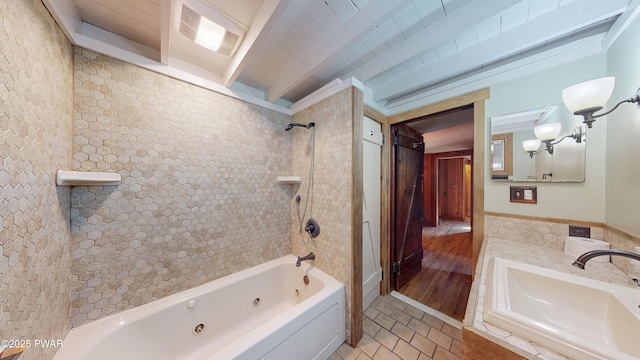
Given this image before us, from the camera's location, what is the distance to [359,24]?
1050 mm

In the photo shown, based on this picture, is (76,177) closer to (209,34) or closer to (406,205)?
(209,34)

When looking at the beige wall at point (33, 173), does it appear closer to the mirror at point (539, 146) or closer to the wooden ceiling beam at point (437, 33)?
the wooden ceiling beam at point (437, 33)

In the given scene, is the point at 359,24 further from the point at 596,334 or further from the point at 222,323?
the point at 222,323

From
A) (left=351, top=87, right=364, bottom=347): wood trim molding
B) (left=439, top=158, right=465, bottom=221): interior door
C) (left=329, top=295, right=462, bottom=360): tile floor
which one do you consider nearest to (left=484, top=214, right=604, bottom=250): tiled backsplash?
(left=329, top=295, right=462, bottom=360): tile floor

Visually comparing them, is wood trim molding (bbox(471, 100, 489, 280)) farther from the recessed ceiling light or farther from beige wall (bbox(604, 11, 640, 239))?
the recessed ceiling light

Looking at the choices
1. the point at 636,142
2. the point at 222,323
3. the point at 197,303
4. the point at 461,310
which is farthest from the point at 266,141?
the point at 461,310

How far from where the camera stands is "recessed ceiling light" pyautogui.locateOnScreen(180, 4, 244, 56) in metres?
1.06

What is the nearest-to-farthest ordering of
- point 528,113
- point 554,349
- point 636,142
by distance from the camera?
point 554,349, point 636,142, point 528,113


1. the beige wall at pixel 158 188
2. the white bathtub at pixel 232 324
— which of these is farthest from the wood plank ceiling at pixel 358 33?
the white bathtub at pixel 232 324

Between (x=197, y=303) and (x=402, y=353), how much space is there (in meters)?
1.63

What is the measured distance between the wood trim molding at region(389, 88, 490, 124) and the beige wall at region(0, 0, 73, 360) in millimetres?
2473

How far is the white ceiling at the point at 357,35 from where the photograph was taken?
3.25ft

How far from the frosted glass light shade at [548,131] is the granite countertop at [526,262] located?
0.79 meters

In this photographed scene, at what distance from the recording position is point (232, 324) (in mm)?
1528
